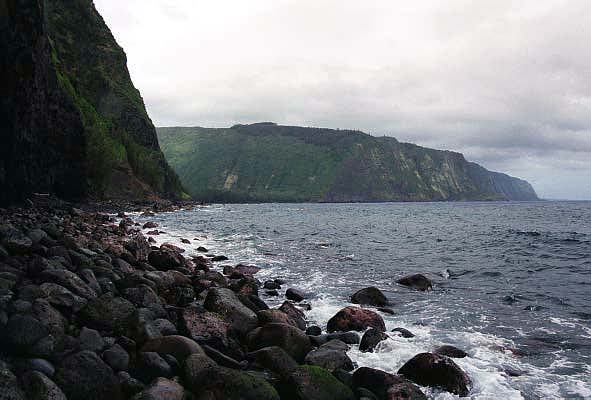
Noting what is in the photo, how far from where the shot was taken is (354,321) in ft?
44.2

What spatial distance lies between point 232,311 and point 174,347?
3.28 meters

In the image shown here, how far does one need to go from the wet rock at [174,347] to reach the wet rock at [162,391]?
127 cm

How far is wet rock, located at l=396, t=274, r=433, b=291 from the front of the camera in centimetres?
2053

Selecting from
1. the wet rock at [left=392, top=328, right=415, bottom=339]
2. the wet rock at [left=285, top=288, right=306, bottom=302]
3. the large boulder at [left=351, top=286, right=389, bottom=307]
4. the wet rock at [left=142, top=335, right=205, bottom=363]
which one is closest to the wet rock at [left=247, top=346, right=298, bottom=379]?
the wet rock at [left=142, top=335, right=205, bottom=363]

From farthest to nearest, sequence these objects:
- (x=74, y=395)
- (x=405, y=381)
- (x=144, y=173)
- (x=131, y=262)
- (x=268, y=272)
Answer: (x=144, y=173) < (x=268, y=272) < (x=131, y=262) < (x=405, y=381) < (x=74, y=395)

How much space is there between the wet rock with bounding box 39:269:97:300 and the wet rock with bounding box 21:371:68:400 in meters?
4.44

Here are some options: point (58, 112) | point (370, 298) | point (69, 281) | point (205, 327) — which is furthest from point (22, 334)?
point (58, 112)

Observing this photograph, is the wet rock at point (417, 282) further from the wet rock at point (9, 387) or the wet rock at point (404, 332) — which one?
the wet rock at point (9, 387)

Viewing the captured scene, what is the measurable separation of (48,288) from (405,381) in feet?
27.8

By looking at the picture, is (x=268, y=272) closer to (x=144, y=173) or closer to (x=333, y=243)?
(x=333, y=243)

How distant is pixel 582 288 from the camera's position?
804 inches

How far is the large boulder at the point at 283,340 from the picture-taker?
34.4 ft

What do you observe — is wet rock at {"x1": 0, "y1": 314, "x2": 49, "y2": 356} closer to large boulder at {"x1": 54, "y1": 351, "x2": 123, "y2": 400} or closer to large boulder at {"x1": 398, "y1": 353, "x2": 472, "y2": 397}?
large boulder at {"x1": 54, "y1": 351, "x2": 123, "y2": 400}

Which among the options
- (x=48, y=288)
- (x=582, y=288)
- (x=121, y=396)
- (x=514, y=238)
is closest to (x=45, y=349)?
(x=121, y=396)
